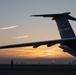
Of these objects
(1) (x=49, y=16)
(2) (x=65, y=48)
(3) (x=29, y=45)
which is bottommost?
(2) (x=65, y=48)

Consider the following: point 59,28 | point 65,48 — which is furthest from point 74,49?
point 59,28

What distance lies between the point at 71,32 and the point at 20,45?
901 centimetres

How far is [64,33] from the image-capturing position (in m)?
31.9

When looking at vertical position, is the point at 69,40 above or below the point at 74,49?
above

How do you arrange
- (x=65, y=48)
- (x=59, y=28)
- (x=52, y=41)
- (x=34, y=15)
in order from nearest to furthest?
(x=52, y=41), (x=34, y=15), (x=65, y=48), (x=59, y=28)

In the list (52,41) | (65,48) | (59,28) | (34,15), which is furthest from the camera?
(59,28)

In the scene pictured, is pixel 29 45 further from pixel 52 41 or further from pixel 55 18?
pixel 55 18

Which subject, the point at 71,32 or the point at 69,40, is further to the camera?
the point at 71,32
